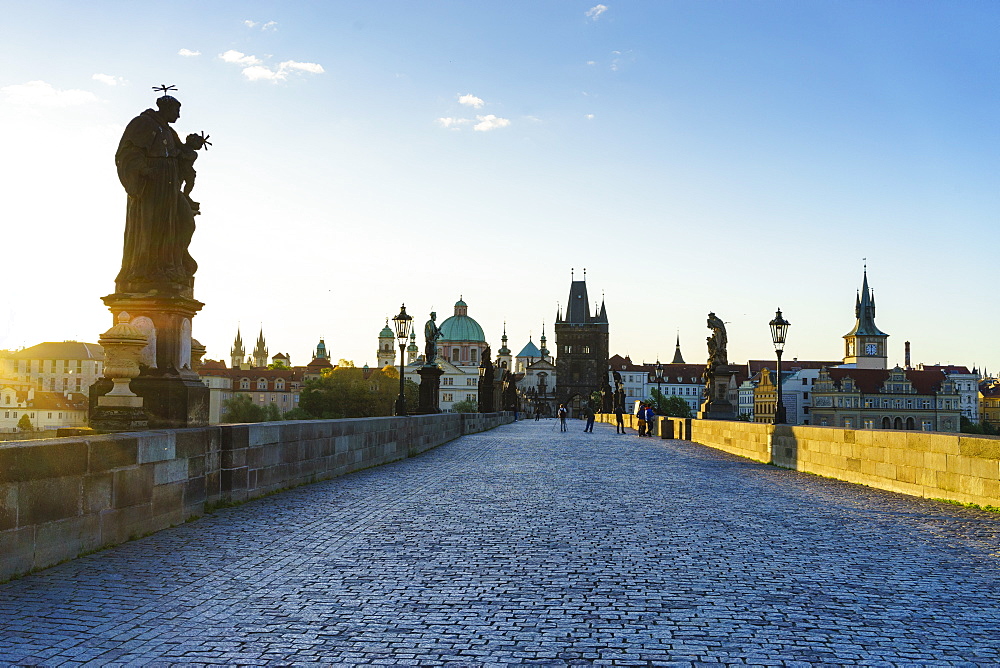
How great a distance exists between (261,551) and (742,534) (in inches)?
171

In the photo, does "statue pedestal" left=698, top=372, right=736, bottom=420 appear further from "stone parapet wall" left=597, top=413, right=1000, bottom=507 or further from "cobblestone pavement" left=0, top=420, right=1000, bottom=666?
"cobblestone pavement" left=0, top=420, right=1000, bottom=666

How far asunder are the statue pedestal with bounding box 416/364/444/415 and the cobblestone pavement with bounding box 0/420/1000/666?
21.1 m

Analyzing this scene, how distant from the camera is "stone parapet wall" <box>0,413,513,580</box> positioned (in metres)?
5.75

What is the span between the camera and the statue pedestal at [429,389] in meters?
31.7

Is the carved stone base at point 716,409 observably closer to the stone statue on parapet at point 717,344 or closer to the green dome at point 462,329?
the stone statue on parapet at point 717,344

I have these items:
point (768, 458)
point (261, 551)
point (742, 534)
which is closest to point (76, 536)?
point (261, 551)

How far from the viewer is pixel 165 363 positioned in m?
9.74

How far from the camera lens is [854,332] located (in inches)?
6422

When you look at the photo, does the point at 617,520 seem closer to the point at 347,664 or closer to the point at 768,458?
the point at 347,664

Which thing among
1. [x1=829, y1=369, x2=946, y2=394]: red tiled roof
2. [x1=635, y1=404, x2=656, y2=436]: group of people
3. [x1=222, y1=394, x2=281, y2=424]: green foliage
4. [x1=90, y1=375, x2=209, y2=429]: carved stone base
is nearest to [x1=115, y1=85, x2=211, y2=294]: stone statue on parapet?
[x1=90, y1=375, x2=209, y2=429]: carved stone base

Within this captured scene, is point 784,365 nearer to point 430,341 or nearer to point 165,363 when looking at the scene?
point 430,341

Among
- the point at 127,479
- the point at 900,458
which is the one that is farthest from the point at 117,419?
the point at 900,458

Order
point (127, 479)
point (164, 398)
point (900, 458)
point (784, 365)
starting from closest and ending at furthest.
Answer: point (127, 479), point (164, 398), point (900, 458), point (784, 365)

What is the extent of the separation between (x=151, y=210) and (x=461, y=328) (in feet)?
567
